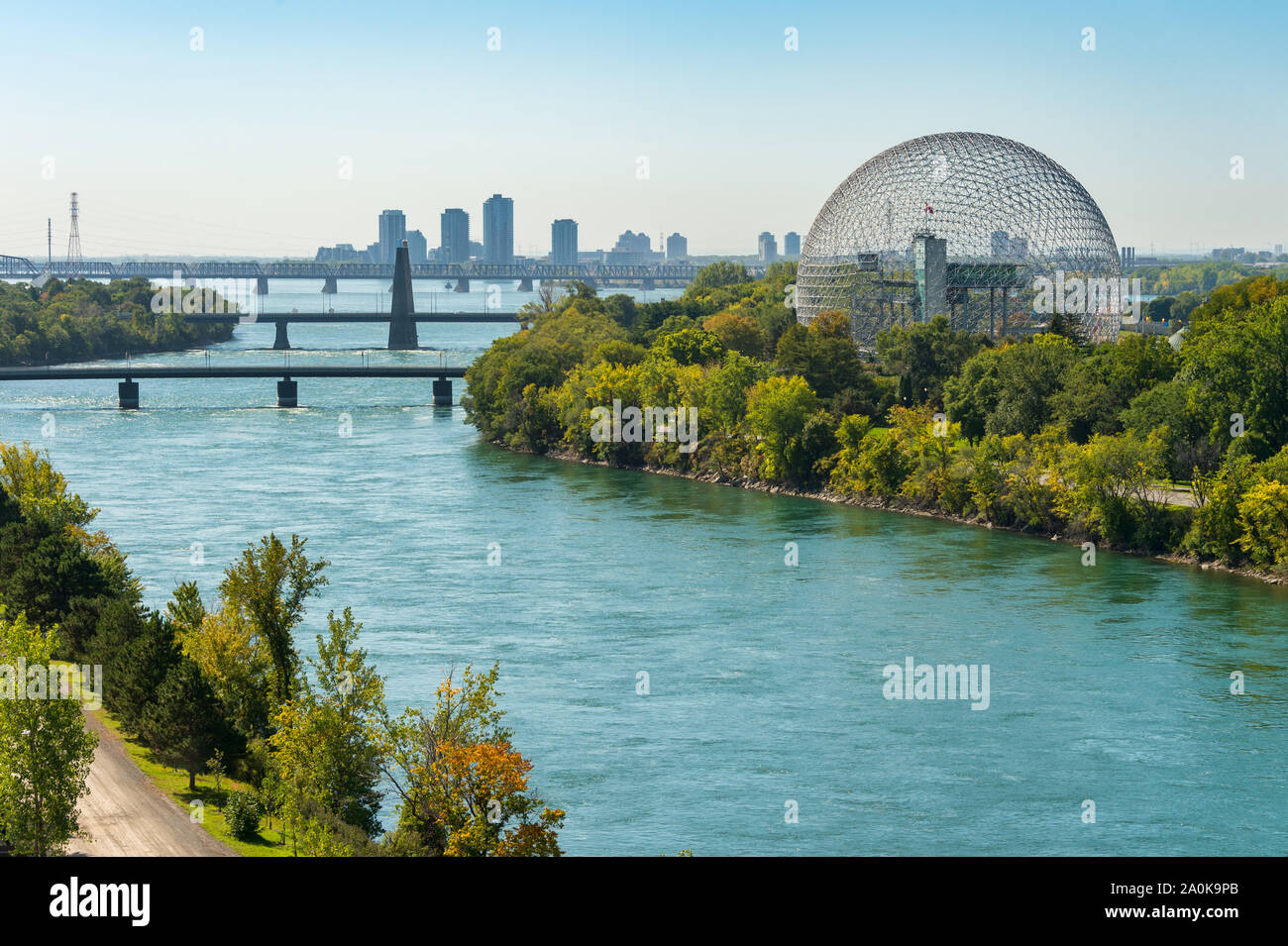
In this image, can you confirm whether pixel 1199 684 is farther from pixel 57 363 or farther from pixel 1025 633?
pixel 57 363

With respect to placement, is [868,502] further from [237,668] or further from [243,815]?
[243,815]

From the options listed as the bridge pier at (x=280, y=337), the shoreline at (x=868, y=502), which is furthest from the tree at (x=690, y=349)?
the bridge pier at (x=280, y=337)

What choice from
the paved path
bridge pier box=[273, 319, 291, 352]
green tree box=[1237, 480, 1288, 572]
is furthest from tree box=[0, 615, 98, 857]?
bridge pier box=[273, 319, 291, 352]

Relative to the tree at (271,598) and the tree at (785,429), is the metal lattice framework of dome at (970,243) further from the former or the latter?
the tree at (271,598)

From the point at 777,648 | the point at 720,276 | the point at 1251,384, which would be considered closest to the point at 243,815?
the point at 777,648

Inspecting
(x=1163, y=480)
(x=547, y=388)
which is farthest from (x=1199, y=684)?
(x=547, y=388)
